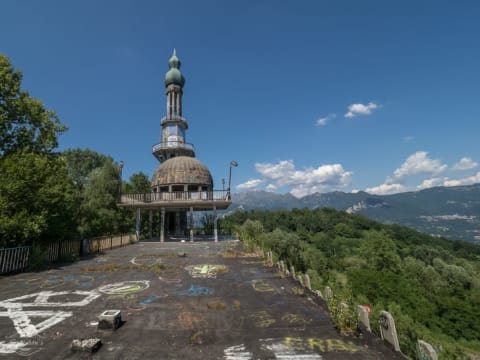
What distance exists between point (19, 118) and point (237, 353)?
31.0 meters

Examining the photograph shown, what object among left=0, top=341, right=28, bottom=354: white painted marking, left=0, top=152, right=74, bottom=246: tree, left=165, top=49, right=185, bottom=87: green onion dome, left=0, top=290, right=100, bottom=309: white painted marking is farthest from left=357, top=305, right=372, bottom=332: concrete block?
left=165, top=49, right=185, bottom=87: green onion dome

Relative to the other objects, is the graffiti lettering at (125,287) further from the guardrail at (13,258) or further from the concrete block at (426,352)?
the concrete block at (426,352)

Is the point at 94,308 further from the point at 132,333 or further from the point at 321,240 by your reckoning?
the point at 321,240

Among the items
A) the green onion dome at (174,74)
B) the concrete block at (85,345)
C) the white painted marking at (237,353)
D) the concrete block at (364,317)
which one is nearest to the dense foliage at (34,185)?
the concrete block at (85,345)

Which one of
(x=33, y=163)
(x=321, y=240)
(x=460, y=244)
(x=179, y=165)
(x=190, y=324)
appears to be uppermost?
(x=179, y=165)

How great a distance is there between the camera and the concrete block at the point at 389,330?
21.7 feet

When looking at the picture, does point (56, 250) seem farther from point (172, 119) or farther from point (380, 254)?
point (380, 254)

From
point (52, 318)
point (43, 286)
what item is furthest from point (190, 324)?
point (43, 286)

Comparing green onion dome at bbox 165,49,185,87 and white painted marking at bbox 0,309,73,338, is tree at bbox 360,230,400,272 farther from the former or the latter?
white painted marking at bbox 0,309,73,338

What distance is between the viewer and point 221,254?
75.2 ft

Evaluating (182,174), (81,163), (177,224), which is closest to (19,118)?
(182,174)

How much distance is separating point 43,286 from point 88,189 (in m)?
38.0

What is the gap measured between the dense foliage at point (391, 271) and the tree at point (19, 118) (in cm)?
2468

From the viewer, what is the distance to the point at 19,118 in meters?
25.1
